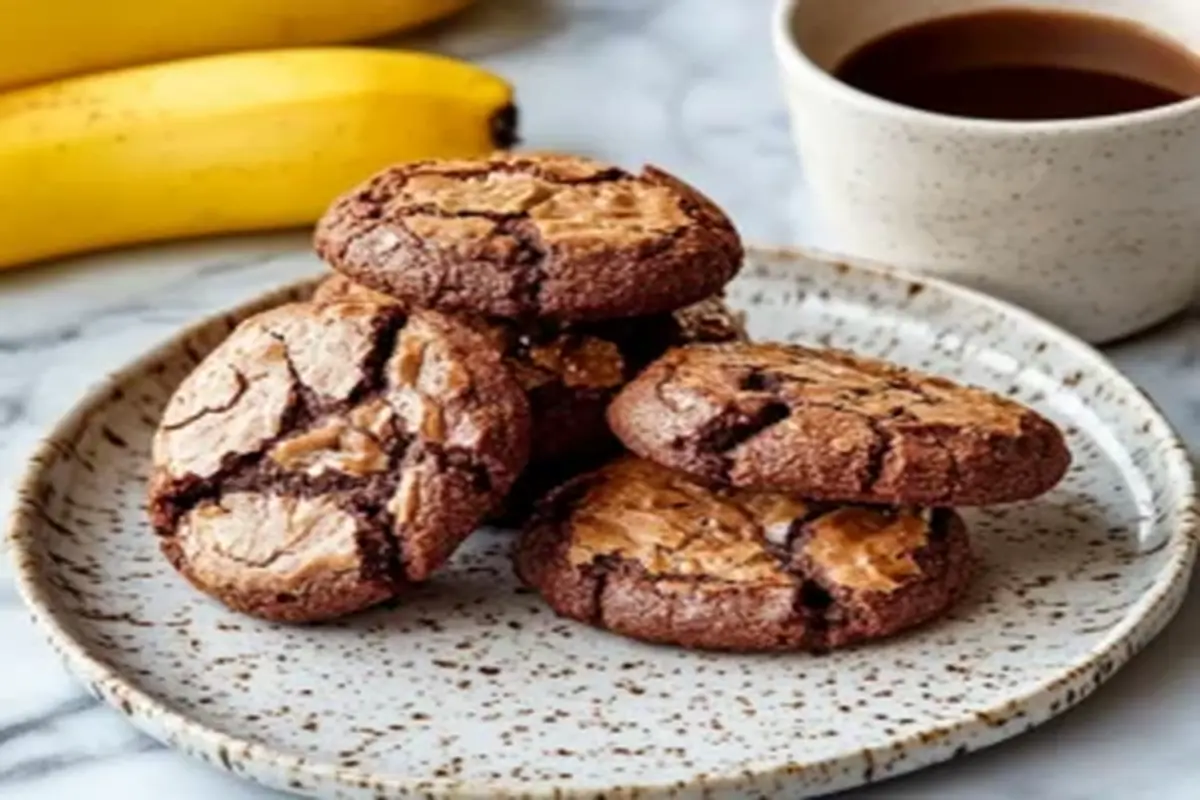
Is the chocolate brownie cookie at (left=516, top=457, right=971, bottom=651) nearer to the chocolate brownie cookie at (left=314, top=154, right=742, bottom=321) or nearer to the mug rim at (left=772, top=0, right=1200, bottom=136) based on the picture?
the chocolate brownie cookie at (left=314, top=154, right=742, bottom=321)

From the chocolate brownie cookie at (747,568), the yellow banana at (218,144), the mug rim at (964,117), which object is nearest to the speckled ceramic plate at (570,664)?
the chocolate brownie cookie at (747,568)

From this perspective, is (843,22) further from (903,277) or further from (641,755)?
(641,755)

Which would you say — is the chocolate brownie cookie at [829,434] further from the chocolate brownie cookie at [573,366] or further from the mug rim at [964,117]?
the mug rim at [964,117]

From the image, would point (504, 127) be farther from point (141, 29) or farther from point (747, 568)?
point (747, 568)

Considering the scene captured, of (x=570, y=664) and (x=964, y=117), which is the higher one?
(x=964, y=117)

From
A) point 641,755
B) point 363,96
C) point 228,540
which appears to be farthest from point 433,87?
point 641,755

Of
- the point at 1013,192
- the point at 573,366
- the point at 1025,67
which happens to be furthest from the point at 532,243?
the point at 1025,67
